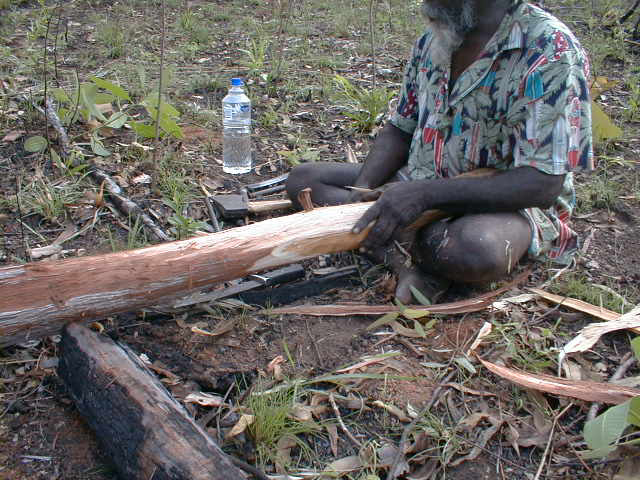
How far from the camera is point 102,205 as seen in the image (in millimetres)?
2920

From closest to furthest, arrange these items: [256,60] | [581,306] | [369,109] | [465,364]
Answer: [465,364]
[581,306]
[369,109]
[256,60]

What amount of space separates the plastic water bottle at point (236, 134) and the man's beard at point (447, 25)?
144 centimetres

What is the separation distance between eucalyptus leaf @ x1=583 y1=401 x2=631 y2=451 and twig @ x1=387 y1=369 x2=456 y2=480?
1.51 feet

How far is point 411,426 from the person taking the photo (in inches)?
70.8

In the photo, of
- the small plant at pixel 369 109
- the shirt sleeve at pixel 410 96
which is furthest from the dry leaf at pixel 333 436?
the small plant at pixel 369 109

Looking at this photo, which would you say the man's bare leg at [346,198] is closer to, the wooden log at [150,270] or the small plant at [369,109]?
the wooden log at [150,270]

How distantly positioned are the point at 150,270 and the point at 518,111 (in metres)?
1.48

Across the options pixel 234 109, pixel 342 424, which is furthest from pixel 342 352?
pixel 234 109

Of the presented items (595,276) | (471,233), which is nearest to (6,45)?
(471,233)

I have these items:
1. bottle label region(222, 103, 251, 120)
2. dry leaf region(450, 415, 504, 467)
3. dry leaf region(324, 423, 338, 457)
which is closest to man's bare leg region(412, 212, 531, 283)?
dry leaf region(450, 415, 504, 467)

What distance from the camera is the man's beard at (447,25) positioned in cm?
225

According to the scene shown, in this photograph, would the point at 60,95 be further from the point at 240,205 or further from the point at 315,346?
the point at 315,346

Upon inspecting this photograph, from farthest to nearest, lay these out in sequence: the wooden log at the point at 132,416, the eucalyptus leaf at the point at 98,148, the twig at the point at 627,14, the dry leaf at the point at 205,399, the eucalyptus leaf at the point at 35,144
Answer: the twig at the point at 627,14 < the eucalyptus leaf at the point at 98,148 < the eucalyptus leaf at the point at 35,144 < the dry leaf at the point at 205,399 < the wooden log at the point at 132,416

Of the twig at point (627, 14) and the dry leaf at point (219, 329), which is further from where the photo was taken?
the twig at point (627, 14)
